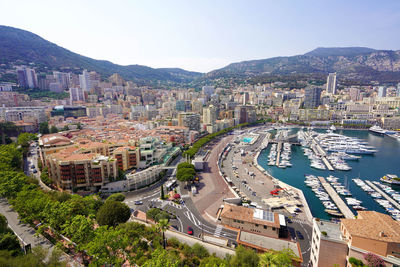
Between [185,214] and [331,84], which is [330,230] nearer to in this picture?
[185,214]

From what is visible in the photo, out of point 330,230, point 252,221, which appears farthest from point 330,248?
point 252,221

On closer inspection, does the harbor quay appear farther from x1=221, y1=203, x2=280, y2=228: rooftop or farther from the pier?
the pier

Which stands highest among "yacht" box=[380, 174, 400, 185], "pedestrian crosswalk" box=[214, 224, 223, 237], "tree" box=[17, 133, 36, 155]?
"tree" box=[17, 133, 36, 155]

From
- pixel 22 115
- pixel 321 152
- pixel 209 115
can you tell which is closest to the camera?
pixel 321 152

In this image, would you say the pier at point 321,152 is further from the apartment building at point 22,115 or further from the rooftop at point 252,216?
the apartment building at point 22,115

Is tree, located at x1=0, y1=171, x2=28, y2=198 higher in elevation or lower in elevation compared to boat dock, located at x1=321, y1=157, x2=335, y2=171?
higher

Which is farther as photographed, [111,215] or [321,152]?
[321,152]

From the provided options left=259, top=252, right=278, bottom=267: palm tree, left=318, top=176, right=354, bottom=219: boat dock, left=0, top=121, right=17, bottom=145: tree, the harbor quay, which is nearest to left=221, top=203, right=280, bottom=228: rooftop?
the harbor quay
